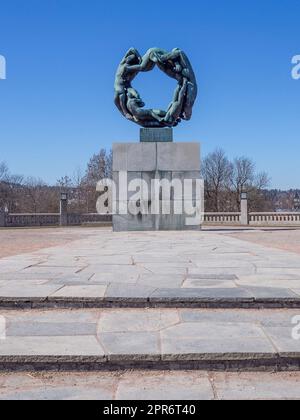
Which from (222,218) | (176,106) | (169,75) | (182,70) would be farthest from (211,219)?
(182,70)

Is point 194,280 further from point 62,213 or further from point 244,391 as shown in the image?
point 62,213

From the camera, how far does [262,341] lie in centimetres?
338

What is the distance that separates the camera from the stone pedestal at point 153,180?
1819 cm

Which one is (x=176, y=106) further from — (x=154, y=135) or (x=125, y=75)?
(x=125, y=75)

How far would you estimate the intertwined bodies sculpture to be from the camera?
1833cm

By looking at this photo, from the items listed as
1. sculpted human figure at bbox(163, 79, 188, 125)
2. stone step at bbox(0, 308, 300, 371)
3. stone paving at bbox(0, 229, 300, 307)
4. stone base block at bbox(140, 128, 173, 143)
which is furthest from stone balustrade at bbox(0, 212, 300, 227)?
stone step at bbox(0, 308, 300, 371)

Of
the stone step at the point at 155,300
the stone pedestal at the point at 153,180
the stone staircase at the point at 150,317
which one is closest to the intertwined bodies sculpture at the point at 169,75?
the stone pedestal at the point at 153,180

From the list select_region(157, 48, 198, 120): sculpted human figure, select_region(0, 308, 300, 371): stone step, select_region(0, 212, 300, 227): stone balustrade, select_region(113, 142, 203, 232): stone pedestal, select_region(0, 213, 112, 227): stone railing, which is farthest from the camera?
select_region(0, 213, 112, 227): stone railing

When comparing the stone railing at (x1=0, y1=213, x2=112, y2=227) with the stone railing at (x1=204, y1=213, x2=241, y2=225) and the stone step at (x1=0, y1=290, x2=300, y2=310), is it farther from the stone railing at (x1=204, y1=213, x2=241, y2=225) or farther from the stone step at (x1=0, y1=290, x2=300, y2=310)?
the stone step at (x1=0, y1=290, x2=300, y2=310)

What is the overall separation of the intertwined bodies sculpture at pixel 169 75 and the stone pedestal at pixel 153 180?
4.00 ft

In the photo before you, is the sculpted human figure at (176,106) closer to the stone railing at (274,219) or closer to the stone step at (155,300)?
the stone step at (155,300)

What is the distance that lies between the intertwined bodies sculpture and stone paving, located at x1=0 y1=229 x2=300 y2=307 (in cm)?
1146
